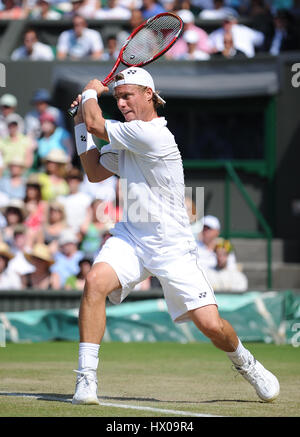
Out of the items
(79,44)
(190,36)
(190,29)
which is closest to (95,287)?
(190,36)

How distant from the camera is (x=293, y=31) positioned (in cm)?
1480

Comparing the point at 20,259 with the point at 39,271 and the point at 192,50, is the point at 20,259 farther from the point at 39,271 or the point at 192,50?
the point at 192,50

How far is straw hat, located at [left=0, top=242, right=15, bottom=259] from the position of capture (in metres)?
12.1

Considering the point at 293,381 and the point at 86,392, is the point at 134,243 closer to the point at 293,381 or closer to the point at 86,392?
the point at 86,392

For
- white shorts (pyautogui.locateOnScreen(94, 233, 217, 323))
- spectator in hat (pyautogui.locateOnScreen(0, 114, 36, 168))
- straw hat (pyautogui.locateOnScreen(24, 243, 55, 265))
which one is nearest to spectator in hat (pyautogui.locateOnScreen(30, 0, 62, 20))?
spectator in hat (pyautogui.locateOnScreen(0, 114, 36, 168))

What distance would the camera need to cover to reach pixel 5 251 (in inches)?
482

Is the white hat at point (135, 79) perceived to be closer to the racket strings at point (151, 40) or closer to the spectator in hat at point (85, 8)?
the racket strings at point (151, 40)

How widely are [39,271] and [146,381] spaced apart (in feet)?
16.2

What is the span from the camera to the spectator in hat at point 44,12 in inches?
644

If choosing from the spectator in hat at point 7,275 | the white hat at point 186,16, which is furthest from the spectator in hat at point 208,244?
the white hat at point 186,16

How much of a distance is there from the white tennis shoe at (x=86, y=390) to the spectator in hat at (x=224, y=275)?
19.0ft

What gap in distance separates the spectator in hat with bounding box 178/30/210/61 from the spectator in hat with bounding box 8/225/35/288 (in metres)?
4.14

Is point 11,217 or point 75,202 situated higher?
point 75,202

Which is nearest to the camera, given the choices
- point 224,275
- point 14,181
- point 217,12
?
point 224,275
